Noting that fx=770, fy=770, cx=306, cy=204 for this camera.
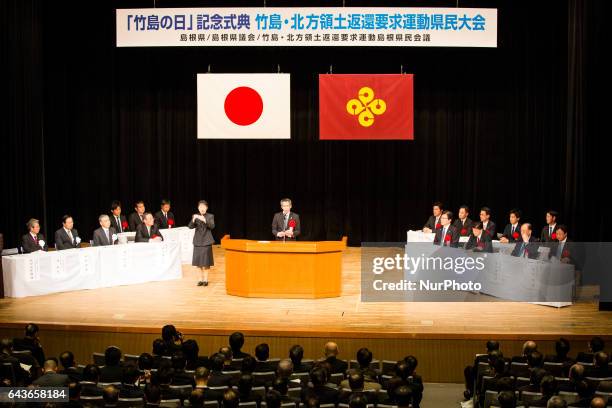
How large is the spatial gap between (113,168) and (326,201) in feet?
13.4

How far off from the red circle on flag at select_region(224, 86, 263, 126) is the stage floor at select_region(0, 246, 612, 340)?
295 cm

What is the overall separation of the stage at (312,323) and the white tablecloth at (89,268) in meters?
0.24

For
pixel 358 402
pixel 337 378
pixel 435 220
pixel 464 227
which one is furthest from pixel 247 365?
pixel 435 220

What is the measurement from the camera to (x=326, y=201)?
47.4ft

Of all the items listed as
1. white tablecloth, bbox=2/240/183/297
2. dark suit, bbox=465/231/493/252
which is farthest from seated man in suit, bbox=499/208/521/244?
white tablecloth, bbox=2/240/183/297

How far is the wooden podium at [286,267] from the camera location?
966 cm

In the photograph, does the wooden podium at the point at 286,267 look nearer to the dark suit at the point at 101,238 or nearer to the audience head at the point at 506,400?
the dark suit at the point at 101,238

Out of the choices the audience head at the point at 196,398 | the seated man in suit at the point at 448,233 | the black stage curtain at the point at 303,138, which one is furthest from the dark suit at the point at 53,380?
the black stage curtain at the point at 303,138

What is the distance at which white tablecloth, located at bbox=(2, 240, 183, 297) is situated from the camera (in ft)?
32.2

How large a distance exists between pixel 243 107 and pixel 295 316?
4.29m

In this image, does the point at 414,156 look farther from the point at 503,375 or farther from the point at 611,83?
the point at 503,375

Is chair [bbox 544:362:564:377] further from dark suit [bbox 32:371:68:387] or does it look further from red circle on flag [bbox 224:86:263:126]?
red circle on flag [bbox 224:86:263:126]

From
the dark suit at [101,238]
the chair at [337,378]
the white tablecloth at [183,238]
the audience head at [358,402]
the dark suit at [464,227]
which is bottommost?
the chair at [337,378]

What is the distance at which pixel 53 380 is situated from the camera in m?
5.40
